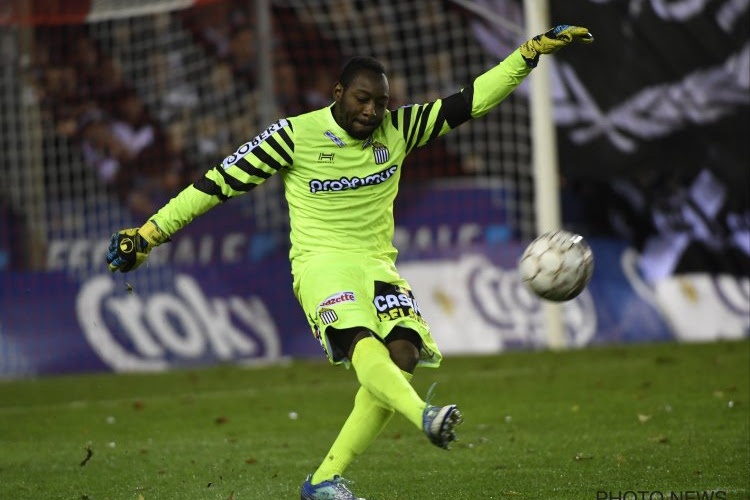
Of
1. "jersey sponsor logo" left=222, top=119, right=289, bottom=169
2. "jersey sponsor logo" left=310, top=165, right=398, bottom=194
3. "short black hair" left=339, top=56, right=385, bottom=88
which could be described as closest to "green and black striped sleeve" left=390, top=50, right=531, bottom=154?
"jersey sponsor logo" left=310, top=165, right=398, bottom=194

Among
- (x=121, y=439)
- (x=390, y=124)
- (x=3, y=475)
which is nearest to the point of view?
(x=390, y=124)

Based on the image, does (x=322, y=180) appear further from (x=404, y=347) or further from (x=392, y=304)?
(x=404, y=347)

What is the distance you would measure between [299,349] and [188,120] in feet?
10.4

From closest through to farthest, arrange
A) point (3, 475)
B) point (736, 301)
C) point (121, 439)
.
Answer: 1. point (3, 475)
2. point (121, 439)
3. point (736, 301)

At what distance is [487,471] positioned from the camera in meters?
6.62

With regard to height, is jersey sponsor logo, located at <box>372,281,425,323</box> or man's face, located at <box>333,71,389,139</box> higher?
man's face, located at <box>333,71,389,139</box>

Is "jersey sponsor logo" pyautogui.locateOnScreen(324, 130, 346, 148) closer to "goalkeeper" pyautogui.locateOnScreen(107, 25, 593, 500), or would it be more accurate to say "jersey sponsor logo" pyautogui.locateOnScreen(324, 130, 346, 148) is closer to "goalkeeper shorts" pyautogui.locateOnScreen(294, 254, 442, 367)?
"goalkeeper" pyautogui.locateOnScreen(107, 25, 593, 500)

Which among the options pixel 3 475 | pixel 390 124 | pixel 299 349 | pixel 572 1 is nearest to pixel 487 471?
pixel 390 124

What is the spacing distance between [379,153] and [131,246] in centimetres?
119

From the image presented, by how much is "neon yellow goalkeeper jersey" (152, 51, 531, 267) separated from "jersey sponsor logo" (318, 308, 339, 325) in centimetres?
37

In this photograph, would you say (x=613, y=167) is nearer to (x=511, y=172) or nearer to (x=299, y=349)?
(x=511, y=172)

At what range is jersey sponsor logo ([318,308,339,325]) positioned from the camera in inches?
228

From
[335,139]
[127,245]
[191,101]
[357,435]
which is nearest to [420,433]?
[357,435]

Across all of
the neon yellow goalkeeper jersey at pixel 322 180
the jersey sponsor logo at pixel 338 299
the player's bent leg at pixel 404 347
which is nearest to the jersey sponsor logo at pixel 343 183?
the neon yellow goalkeeper jersey at pixel 322 180
